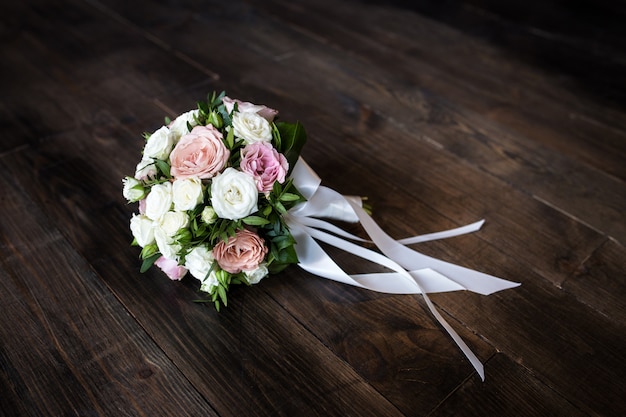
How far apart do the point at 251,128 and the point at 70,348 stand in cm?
55

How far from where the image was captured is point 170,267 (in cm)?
126

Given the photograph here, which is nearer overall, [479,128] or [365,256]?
[365,256]

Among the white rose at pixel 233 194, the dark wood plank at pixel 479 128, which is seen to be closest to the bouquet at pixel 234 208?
the white rose at pixel 233 194

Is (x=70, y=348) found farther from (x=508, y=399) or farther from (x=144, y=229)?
(x=508, y=399)

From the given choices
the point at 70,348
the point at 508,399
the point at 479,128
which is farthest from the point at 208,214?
the point at 479,128

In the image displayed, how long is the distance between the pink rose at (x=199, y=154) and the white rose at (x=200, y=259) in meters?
0.15

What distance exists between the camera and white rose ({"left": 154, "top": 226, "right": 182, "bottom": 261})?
1.16 m

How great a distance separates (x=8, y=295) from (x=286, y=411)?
25.9 inches

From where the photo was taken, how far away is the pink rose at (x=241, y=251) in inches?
46.3

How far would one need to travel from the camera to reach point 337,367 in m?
1.16

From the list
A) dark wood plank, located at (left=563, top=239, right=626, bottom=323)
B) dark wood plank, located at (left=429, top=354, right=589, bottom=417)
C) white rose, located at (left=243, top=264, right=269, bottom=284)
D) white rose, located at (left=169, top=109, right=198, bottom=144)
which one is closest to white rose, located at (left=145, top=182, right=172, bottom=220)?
white rose, located at (left=169, top=109, right=198, bottom=144)

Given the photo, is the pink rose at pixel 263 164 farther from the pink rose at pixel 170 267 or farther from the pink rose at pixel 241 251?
the pink rose at pixel 170 267

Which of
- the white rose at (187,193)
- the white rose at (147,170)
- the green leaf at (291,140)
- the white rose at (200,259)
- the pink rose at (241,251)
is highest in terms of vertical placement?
the green leaf at (291,140)

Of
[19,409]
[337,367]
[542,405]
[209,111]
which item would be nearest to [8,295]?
[19,409]
